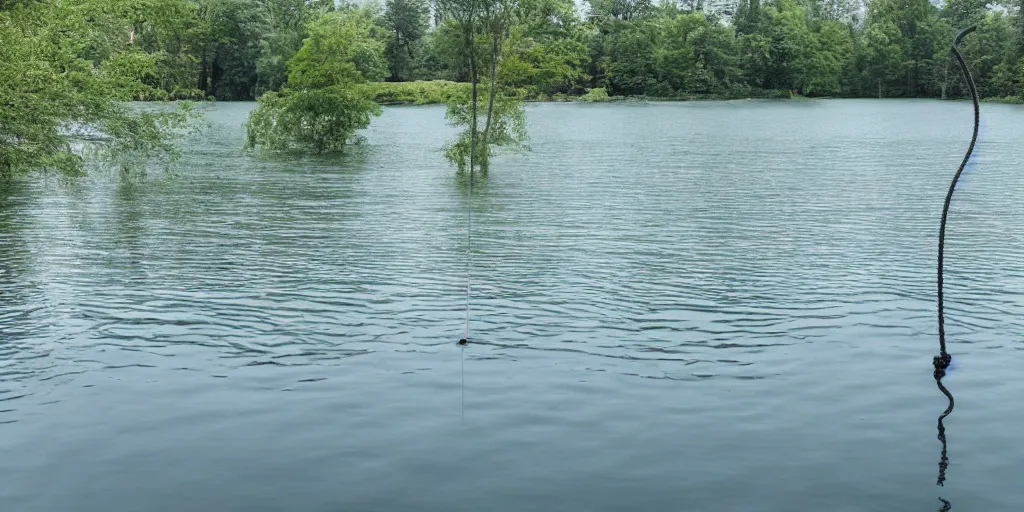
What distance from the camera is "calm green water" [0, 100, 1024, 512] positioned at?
14.2 meters

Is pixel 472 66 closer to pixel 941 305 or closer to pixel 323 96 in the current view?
pixel 323 96

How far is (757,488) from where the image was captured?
13.9 metres

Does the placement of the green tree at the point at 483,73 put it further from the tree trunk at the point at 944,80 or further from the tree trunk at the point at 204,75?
the tree trunk at the point at 944,80

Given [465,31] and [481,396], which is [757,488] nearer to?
[481,396]

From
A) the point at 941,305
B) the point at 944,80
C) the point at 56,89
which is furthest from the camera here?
the point at 944,80

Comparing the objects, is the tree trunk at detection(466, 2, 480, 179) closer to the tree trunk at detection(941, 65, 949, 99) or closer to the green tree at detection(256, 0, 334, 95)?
the green tree at detection(256, 0, 334, 95)

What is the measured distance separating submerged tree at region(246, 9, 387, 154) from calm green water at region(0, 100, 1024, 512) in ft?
69.6

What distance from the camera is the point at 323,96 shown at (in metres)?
62.4

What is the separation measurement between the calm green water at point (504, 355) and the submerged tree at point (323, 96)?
21.2 metres

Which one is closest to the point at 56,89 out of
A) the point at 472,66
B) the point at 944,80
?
the point at 472,66

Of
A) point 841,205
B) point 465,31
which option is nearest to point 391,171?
point 465,31

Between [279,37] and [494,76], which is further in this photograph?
[279,37]

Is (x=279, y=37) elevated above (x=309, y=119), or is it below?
above

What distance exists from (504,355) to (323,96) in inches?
1763
